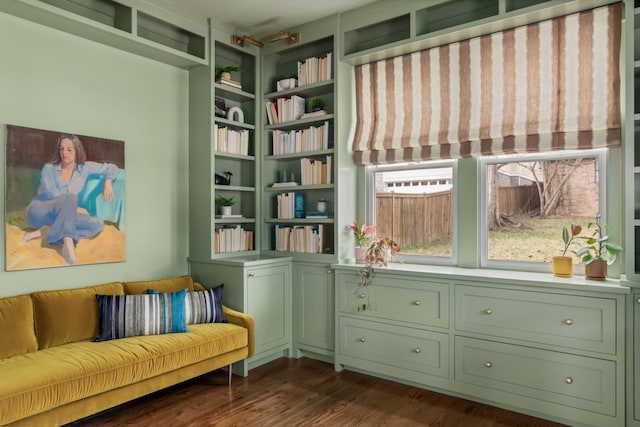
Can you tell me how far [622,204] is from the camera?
291 cm

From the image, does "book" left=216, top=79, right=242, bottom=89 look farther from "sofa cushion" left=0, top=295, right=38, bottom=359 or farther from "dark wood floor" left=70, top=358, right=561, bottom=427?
"dark wood floor" left=70, top=358, right=561, bottom=427

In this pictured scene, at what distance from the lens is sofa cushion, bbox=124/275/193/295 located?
11.4ft

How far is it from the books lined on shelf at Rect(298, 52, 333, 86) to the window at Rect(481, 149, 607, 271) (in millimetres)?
1602

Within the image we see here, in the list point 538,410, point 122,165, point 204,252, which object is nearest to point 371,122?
point 204,252

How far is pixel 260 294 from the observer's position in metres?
3.84

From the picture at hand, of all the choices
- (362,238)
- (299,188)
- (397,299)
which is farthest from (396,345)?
(299,188)

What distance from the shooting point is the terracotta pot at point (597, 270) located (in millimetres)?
2834

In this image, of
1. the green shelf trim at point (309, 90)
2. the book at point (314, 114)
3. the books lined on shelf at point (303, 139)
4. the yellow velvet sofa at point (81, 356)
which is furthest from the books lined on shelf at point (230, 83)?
the yellow velvet sofa at point (81, 356)

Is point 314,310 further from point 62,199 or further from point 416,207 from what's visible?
point 62,199

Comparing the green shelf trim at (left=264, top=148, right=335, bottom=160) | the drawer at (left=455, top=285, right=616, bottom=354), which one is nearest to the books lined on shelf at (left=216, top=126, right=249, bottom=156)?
the green shelf trim at (left=264, top=148, right=335, bottom=160)

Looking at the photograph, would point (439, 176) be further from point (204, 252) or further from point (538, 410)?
point (204, 252)

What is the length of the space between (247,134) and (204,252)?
3.99 ft

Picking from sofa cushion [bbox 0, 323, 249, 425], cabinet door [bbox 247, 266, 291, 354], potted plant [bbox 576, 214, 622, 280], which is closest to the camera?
sofa cushion [bbox 0, 323, 249, 425]

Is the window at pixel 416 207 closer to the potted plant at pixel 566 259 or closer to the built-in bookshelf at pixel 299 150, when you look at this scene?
the built-in bookshelf at pixel 299 150
